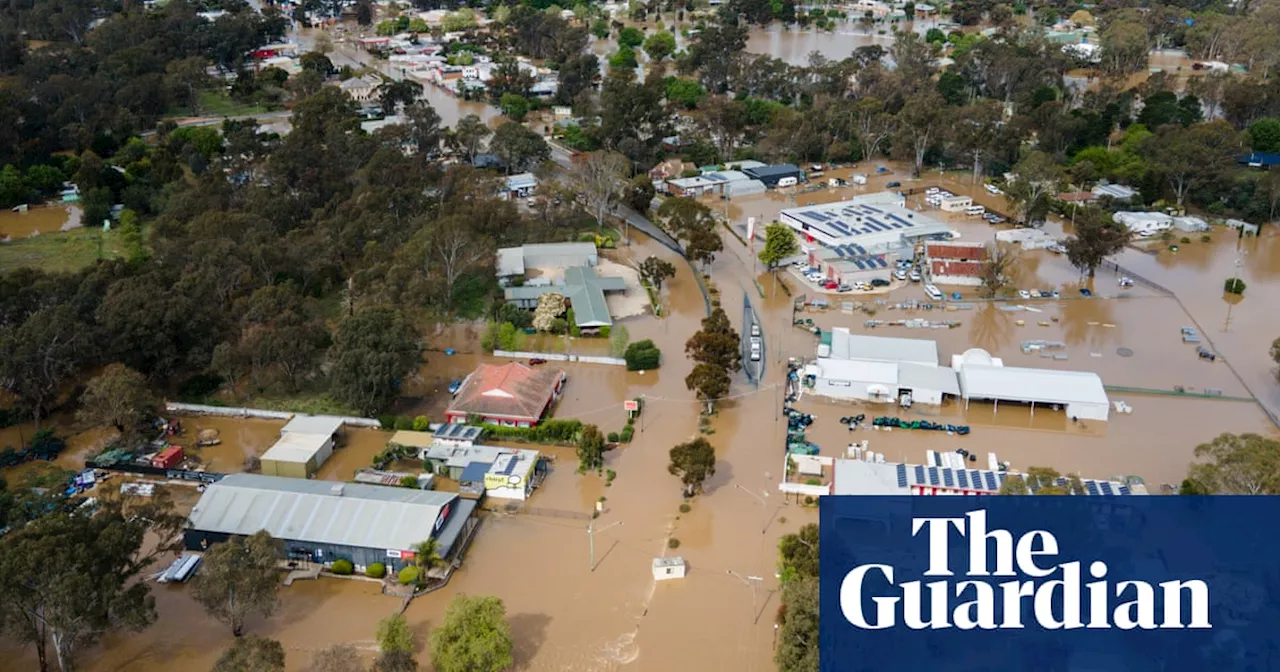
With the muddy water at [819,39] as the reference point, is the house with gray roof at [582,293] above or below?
below

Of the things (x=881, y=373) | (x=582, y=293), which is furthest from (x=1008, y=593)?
(x=582, y=293)

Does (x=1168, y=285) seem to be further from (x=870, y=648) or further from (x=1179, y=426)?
(x=870, y=648)

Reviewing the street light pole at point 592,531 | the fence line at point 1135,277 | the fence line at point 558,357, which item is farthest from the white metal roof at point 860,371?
the fence line at point 1135,277

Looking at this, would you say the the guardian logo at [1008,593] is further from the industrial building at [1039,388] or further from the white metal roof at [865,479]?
the industrial building at [1039,388]

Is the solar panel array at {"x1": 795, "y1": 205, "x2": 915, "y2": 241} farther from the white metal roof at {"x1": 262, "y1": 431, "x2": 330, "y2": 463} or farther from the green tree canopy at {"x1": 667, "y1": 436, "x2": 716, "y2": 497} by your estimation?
the white metal roof at {"x1": 262, "y1": 431, "x2": 330, "y2": 463}

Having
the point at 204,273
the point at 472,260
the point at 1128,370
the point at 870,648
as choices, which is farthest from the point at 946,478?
the point at 204,273
